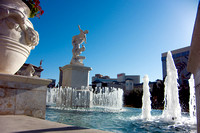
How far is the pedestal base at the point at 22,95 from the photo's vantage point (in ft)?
11.6

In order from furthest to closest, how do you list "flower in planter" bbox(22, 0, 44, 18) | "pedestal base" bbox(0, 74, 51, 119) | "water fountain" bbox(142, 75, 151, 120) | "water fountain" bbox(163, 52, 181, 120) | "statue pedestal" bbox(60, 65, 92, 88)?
1. "statue pedestal" bbox(60, 65, 92, 88)
2. "water fountain" bbox(163, 52, 181, 120)
3. "water fountain" bbox(142, 75, 151, 120)
4. "flower in planter" bbox(22, 0, 44, 18)
5. "pedestal base" bbox(0, 74, 51, 119)

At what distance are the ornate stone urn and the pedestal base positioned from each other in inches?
15.1

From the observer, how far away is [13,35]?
3752 mm

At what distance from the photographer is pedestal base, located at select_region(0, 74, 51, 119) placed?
3.53 metres

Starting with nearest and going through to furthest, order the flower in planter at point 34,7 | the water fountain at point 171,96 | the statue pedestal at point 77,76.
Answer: the flower in planter at point 34,7 → the water fountain at point 171,96 → the statue pedestal at point 77,76

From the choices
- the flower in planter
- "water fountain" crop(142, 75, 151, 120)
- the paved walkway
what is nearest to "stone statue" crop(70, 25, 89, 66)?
"water fountain" crop(142, 75, 151, 120)

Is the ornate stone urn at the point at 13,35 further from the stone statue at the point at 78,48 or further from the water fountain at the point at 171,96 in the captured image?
the stone statue at the point at 78,48

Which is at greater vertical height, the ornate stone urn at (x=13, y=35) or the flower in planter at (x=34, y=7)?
the flower in planter at (x=34, y=7)

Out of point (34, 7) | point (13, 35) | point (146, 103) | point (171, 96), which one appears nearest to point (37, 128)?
point (13, 35)

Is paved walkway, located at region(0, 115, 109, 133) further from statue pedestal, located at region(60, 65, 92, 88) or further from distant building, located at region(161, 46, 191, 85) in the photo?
distant building, located at region(161, 46, 191, 85)

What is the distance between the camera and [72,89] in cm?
1080

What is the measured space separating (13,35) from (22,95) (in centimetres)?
144

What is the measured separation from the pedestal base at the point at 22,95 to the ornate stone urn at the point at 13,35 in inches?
15.1

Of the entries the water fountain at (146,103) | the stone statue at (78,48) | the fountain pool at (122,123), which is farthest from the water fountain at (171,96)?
the stone statue at (78,48)
